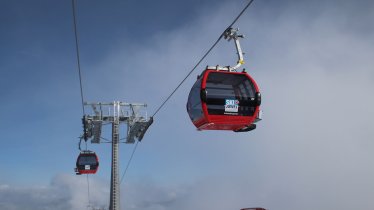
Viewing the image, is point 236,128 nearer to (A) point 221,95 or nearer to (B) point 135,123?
(A) point 221,95

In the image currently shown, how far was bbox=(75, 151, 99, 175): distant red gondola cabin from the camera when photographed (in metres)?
32.9

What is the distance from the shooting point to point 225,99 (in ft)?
35.3

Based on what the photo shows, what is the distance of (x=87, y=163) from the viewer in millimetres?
33125

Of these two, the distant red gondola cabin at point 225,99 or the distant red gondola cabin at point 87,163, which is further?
the distant red gondola cabin at point 87,163

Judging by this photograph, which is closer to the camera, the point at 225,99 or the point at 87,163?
the point at 225,99

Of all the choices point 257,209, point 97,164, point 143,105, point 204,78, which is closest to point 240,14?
point 204,78

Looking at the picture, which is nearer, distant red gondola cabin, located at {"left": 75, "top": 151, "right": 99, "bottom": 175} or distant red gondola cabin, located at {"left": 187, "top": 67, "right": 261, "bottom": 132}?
distant red gondola cabin, located at {"left": 187, "top": 67, "right": 261, "bottom": 132}

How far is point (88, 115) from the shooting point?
87.9 feet

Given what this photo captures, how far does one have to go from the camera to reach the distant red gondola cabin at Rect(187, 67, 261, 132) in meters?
10.5

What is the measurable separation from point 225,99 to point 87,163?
24799 mm

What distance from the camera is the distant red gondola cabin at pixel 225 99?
34.4 feet

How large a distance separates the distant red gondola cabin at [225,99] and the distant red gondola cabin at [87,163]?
23.8 meters

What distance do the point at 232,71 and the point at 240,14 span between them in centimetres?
305

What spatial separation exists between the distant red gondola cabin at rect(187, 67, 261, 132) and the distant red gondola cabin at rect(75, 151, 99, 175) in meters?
23.8
